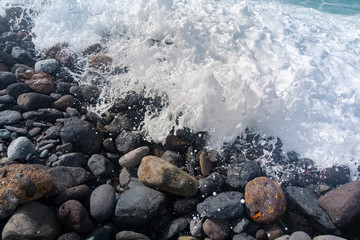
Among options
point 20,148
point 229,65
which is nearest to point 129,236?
point 20,148

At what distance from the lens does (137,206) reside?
2.96 metres

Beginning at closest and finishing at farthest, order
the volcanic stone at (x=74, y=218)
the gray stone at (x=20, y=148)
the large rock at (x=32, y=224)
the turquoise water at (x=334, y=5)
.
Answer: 1. the large rock at (x=32, y=224)
2. the volcanic stone at (x=74, y=218)
3. the gray stone at (x=20, y=148)
4. the turquoise water at (x=334, y=5)

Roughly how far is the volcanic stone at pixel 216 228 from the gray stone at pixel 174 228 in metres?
0.24

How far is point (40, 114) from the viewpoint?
3.80 m

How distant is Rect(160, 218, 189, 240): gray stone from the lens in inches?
116

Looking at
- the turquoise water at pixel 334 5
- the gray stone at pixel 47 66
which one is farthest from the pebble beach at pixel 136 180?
the turquoise water at pixel 334 5

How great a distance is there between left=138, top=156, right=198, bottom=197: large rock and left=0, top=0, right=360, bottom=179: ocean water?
750 millimetres

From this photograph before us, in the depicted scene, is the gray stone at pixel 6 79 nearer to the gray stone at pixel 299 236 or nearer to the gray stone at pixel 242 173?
the gray stone at pixel 242 173

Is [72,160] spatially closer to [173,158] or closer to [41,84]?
[173,158]

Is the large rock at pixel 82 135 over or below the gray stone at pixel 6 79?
below

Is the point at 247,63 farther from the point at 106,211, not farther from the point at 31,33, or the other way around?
the point at 31,33

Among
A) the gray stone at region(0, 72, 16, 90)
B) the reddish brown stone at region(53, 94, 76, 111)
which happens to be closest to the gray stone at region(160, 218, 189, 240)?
the reddish brown stone at region(53, 94, 76, 111)

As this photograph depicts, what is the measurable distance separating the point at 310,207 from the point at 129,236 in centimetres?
228

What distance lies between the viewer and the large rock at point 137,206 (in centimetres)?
290
